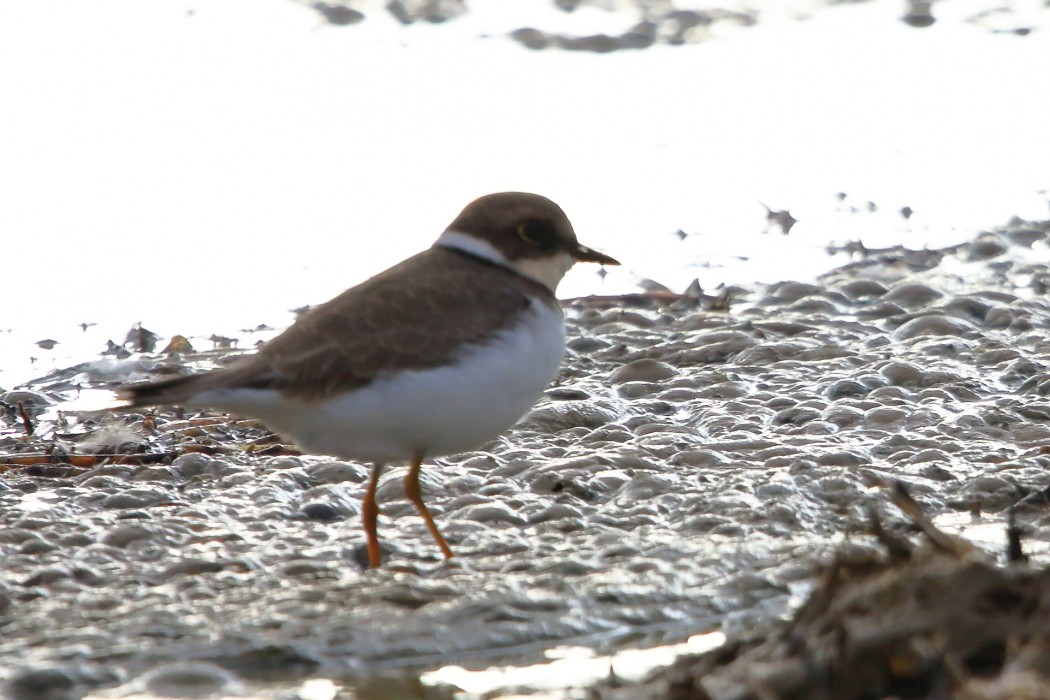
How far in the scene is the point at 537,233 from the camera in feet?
15.5

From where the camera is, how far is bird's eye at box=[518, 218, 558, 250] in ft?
15.4

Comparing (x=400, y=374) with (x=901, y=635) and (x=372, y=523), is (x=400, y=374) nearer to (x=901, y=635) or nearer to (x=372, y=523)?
(x=372, y=523)

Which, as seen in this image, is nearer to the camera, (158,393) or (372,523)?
(158,393)

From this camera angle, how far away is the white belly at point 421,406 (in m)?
4.05

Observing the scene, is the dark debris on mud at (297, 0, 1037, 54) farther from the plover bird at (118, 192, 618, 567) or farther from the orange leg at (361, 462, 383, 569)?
the orange leg at (361, 462, 383, 569)

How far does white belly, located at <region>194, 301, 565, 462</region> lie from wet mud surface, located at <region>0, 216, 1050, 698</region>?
384 mm

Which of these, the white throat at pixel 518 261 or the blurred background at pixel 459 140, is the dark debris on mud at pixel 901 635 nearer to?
the white throat at pixel 518 261

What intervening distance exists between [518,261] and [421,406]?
82 centimetres

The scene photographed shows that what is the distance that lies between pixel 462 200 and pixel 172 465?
10.6 feet

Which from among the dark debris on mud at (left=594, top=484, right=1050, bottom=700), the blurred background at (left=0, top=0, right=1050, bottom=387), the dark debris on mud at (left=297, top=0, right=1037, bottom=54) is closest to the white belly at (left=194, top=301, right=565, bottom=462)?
the dark debris on mud at (left=594, top=484, right=1050, bottom=700)

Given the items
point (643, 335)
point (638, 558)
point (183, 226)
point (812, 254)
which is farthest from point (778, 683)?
point (183, 226)

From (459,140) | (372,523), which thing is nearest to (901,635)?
(372,523)

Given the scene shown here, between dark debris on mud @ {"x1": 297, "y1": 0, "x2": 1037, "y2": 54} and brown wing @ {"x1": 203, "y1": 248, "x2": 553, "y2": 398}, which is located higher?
dark debris on mud @ {"x1": 297, "y1": 0, "x2": 1037, "y2": 54}

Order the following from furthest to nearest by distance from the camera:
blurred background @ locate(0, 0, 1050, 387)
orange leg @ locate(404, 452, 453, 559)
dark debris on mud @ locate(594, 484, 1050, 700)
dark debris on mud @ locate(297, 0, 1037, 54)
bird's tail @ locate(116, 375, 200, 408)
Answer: dark debris on mud @ locate(297, 0, 1037, 54) → blurred background @ locate(0, 0, 1050, 387) → orange leg @ locate(404, 452, 453, 559) → bird's tail @ locate(116, 375, 200, 408) → dark debris on mud @ locate(594, 484, 1050, 700)
